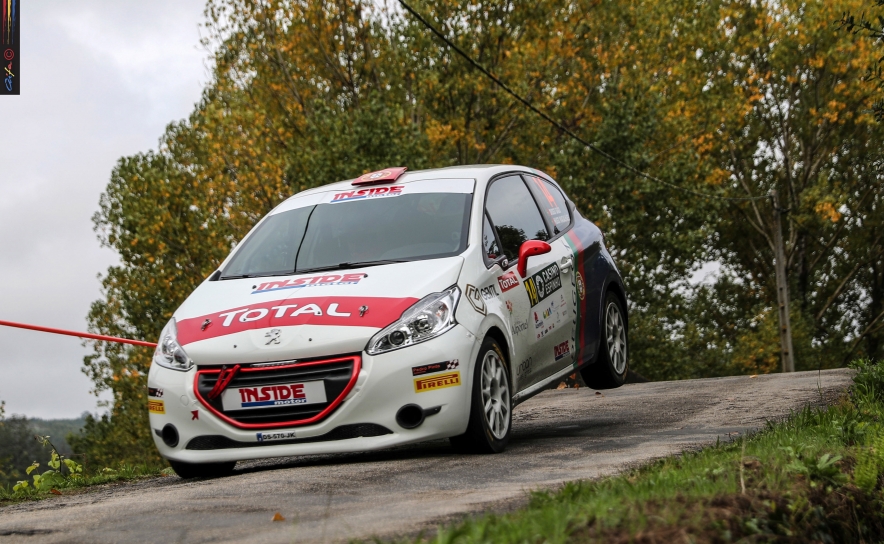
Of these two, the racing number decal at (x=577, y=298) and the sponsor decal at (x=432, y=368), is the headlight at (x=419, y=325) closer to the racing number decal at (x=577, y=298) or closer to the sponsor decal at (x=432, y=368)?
the sponsor decal at (x=432, y=368)

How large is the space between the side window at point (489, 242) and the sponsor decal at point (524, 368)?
71 cm

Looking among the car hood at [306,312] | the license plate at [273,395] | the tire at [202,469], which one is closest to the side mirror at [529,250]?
the car hood at [306,312]

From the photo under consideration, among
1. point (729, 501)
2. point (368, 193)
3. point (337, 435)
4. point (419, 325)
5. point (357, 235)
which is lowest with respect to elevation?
point (729, 501)

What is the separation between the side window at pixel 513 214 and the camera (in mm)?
7648

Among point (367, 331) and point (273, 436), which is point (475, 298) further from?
point (273, 436)

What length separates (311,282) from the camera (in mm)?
6859

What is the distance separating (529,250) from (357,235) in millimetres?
1127

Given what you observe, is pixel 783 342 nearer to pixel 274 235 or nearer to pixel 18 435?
pixel 274 235

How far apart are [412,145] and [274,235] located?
62.1 feet

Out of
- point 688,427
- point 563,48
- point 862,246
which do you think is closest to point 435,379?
point 688,427

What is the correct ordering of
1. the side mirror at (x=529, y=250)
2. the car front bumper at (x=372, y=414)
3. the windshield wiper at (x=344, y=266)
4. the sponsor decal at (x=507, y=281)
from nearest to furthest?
1. the car front bumper at (x=372, y=414)
2. the windshield wiper at (x=344, y=266)
3. the sponsor decal at (x=507, y=281)
4. the side mirror at (x=529, y=250)

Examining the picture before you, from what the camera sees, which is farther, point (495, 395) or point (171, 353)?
point (495, 395)

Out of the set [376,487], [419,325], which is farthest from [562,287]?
[376,487]

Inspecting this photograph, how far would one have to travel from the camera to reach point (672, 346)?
33875 mm
